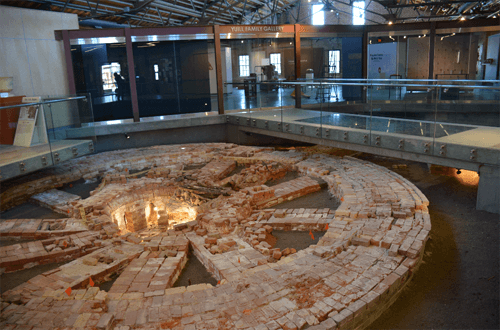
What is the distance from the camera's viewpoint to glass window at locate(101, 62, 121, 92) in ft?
41.5

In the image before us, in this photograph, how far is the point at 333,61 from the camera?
14.9 metres

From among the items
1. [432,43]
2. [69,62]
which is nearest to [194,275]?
[69,62]

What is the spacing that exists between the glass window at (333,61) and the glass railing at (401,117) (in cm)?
295

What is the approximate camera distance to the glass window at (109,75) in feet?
41.5

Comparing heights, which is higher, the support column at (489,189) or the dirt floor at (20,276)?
the support column at (489,189)

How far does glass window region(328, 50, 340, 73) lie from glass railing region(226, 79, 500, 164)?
295 cm

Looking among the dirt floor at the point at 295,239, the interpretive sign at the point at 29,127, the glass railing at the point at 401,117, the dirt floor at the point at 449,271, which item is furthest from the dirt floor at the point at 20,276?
the glass railing at the point at 401,117

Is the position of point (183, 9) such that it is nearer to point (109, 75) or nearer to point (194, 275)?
point (109, 75)

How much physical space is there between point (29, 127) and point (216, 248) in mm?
6037

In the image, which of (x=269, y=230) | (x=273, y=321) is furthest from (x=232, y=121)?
(x=273, y=321)

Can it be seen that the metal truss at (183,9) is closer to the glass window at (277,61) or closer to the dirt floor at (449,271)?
the glass window at (277,61)

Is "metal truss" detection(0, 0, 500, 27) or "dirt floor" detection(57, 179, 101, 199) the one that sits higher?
"metal truss" detection(0, 0, 500, 27)

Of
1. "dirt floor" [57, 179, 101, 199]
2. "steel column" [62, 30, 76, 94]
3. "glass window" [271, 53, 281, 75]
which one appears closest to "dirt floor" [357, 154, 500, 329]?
"dirt floor" [57, 179, 101, 199]

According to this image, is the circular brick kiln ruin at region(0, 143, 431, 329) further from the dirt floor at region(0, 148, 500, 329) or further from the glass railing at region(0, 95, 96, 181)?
the glass railing at region(0, 95, 96, 181)
